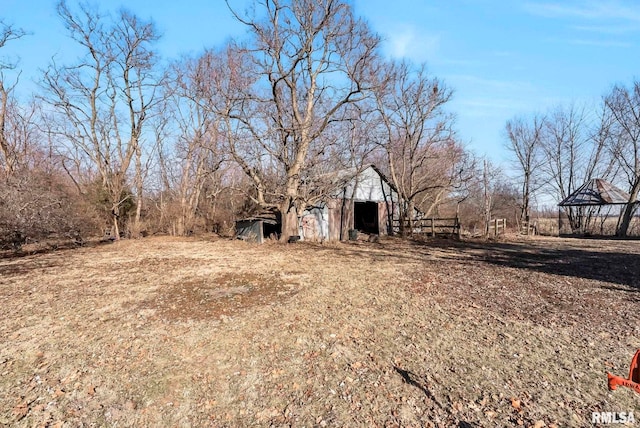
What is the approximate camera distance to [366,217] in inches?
892

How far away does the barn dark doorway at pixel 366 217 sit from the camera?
69.2 ft

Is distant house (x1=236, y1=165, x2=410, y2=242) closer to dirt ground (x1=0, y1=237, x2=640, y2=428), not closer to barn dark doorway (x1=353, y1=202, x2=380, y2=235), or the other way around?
barn dark doorway (x1=353, y1=202, x2=380, y2=235)

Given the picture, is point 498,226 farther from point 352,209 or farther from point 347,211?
point 347,211

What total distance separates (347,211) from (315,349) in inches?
601

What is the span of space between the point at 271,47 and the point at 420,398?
47.1 ft

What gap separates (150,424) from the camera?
2.65 meters

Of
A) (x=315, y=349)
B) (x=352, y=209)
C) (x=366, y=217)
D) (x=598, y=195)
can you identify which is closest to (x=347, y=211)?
(x=352, y=209)

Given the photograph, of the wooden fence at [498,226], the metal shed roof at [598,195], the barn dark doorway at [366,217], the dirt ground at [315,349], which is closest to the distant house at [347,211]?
the barn dark doorway at [366,217]

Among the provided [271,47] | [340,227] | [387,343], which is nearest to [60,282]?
[387,343]

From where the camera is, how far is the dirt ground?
281 centimetres

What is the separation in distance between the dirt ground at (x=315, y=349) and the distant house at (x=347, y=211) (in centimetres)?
973

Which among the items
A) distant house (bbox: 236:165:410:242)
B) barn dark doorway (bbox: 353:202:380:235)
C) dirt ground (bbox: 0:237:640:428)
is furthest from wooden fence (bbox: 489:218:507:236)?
dirt ground (bbox: 0:237:640:428)

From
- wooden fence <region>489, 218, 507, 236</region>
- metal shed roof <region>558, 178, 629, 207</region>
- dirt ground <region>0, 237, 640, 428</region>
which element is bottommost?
dirt ground <region>0, 237, 640, 428</region>

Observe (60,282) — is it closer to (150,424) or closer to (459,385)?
(150,424)
